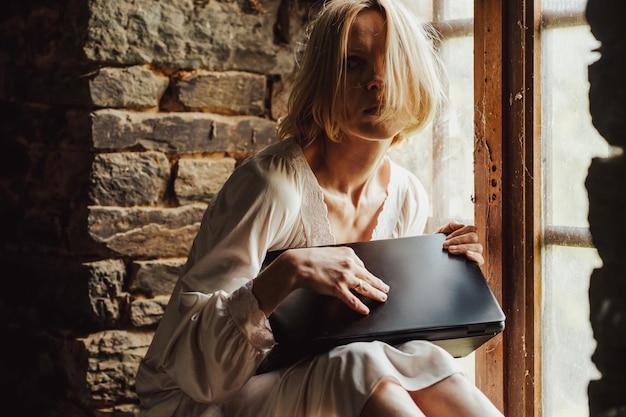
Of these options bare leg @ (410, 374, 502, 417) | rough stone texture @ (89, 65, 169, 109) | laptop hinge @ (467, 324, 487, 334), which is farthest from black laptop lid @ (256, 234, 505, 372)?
rough stone texture @ (89, 65, 169, 109)

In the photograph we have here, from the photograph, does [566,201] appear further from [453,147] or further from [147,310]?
[147,310]

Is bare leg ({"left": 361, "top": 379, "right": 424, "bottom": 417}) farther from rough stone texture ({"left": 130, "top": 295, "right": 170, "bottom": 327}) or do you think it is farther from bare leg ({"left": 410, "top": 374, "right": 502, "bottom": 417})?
rough stone texture ({"left": 130, "top": 295, "right": 170, "bottom": 327})

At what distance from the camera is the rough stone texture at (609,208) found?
109cm

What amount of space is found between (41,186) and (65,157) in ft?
0.57

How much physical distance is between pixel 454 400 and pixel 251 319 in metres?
0.40

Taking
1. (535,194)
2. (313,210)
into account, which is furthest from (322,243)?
(535,194)

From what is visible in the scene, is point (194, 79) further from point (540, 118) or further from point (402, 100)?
point (540, 118)

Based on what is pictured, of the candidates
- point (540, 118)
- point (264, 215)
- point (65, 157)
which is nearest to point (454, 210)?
point (540, 118)

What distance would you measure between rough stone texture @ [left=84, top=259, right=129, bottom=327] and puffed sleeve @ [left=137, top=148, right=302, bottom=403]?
449mm

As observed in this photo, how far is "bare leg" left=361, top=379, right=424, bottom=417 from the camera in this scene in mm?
1353

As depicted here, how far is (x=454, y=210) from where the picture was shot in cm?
214

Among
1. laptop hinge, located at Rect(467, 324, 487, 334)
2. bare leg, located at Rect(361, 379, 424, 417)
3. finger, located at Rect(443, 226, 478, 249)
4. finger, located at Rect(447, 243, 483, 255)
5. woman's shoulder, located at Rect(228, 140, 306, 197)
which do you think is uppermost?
woman's shoulder, located at Rect(228, 140, 306, 197)

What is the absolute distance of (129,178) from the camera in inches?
84.9

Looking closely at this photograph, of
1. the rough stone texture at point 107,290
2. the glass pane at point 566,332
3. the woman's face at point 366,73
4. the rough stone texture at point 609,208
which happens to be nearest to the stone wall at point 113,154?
the rough stone texture at point 107,290
